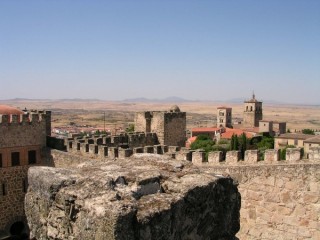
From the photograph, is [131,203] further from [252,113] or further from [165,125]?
[252,113]

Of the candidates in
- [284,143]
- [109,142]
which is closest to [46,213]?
[109,142]

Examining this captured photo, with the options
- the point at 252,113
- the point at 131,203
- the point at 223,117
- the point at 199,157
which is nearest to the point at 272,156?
the point at 199,157

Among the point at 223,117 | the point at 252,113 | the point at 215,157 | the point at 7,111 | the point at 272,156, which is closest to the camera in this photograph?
the point at 272,156

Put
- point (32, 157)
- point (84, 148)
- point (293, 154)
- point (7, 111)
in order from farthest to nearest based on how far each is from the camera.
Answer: point (7, 111) < point (32, 157) < point (84, 148) < point (293, 154)

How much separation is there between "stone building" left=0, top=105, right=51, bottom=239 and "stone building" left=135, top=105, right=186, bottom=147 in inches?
194

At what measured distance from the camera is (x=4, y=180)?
18125 mm

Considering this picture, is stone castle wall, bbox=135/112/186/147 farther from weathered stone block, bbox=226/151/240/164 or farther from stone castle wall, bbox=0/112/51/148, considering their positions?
weathered stone block, bbox=226/151/240/164

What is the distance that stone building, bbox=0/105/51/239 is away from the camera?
17.8 m

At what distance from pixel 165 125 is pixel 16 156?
728 centimetres

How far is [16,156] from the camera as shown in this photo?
18297mm

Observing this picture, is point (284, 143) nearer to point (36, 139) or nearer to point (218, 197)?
point (36, 139)

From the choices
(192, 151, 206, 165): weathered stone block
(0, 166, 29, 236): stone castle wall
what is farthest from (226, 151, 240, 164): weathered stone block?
(0, 166, 29, 236): stone castle wall

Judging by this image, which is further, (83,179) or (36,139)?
(36,139)

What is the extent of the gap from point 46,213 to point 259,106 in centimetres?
8946
